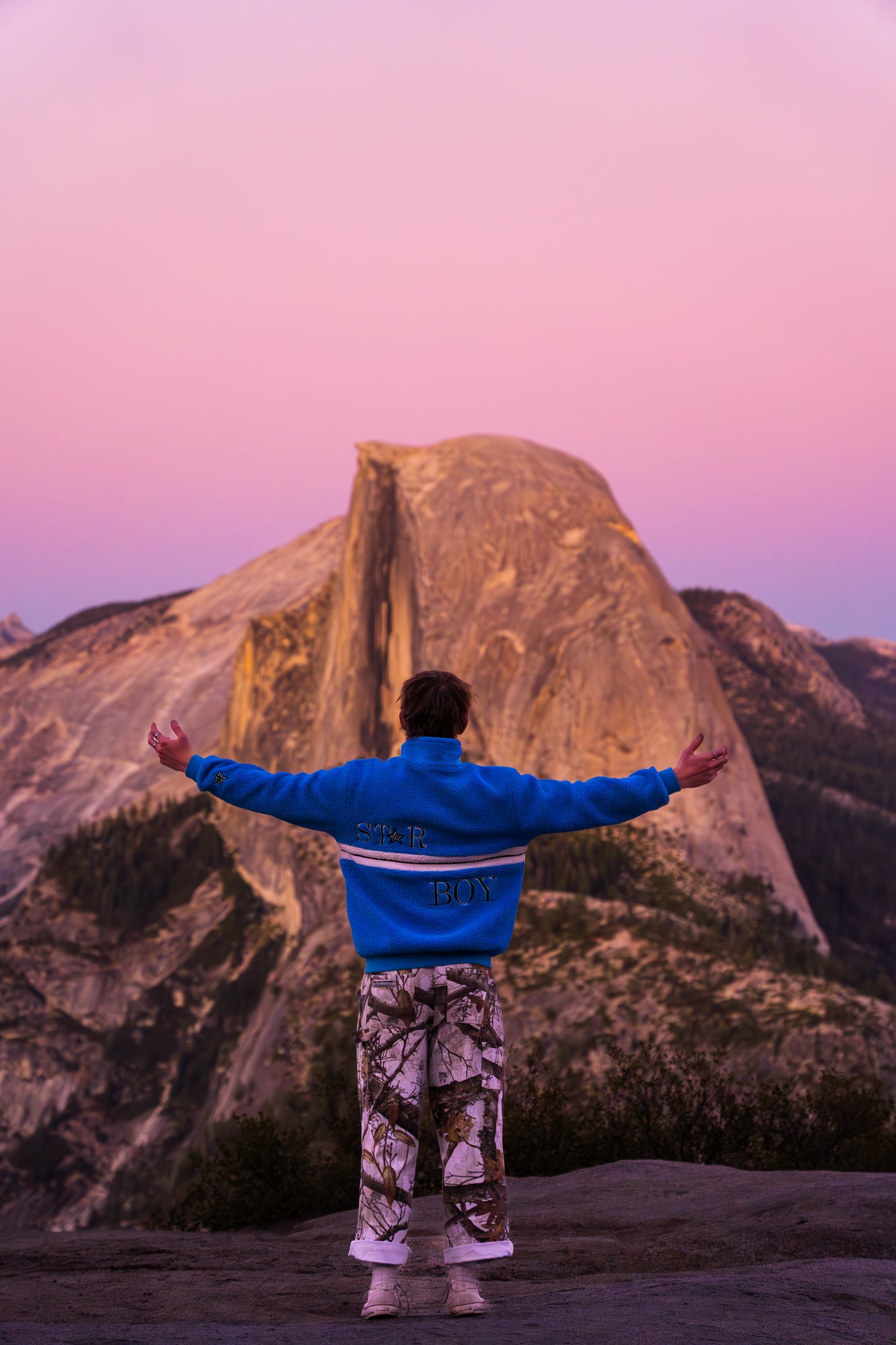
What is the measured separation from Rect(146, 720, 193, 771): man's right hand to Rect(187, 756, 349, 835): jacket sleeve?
143 mm

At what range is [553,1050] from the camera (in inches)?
1119

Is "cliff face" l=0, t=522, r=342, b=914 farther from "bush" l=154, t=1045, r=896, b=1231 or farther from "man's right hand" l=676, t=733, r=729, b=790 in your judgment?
"man's right hand" l=676, t=733, r=729, b=790

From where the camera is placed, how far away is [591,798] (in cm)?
539

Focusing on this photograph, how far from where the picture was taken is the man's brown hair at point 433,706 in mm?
5371

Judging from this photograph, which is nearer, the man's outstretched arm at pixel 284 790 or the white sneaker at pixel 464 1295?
the white sneaker at pixel 464 1295

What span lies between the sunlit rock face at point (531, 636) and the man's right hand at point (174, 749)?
35.0m

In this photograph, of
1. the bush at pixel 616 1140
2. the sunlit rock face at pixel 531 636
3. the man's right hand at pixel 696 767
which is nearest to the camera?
the man's right hand at pixel 696 767

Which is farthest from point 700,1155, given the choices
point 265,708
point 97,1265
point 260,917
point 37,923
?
point 37,923

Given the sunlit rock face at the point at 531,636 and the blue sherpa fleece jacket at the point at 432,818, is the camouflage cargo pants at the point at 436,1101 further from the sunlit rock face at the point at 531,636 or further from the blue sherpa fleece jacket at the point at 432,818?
the sunlit rock face at the point at 531,636

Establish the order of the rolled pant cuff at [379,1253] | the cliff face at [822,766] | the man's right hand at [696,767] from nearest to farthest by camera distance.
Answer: the rolled pant cuff at [379,1253] < the man's right hand at [696,767] < the cliff face at [822,766]

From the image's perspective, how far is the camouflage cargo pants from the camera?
5020mm

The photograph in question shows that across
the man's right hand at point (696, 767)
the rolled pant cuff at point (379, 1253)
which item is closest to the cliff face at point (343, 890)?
the man's right hand at point (696, 767)

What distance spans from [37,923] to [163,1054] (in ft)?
44.7

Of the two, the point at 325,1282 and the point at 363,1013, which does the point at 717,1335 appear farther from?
the point at 325,1282
